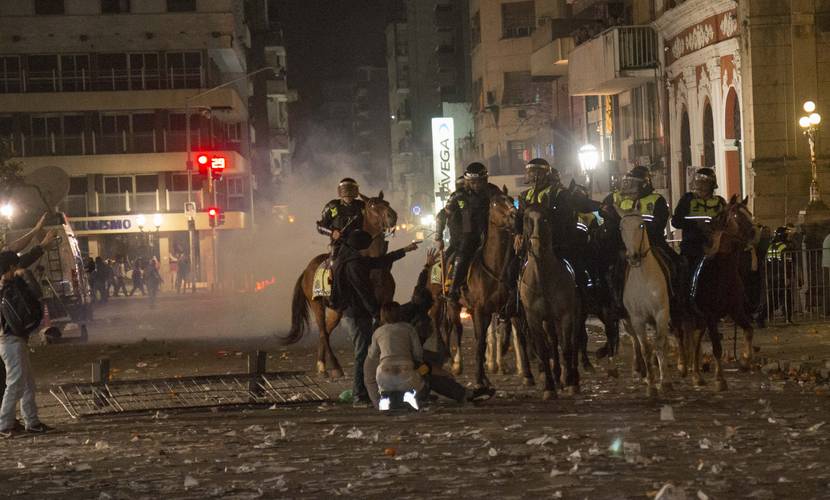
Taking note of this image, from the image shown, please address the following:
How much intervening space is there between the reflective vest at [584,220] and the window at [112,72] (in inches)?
2488

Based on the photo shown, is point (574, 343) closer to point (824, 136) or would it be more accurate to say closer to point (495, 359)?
point (495, 359)

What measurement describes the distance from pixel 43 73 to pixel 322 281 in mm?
62288

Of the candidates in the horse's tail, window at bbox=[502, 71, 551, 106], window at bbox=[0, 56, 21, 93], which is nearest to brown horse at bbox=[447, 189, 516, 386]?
the horse's tail

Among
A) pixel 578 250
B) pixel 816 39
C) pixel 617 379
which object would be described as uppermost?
pixel 816 39

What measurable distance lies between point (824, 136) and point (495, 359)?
51.2 ft

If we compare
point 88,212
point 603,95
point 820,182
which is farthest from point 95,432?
point 88,212

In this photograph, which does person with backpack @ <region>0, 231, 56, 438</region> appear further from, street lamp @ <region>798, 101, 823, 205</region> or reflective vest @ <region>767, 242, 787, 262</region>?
street lamp @ <region>798, 101, 823, 205</region>

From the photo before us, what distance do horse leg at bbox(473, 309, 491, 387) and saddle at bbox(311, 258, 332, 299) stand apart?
7.62 ft

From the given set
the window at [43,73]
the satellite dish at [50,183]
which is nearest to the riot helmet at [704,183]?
the satellite dish at [50,183]

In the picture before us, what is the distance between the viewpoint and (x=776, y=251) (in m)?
28.3

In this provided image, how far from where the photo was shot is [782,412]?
14750 mm

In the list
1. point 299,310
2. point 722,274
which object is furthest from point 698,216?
point 299,310

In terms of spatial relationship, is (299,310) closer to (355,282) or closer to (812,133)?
(355,282)

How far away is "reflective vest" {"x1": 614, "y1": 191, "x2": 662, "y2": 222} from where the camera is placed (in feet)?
57.8
